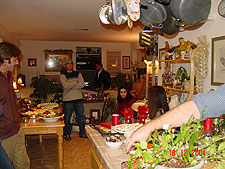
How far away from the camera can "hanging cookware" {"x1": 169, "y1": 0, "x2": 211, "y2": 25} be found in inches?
75.4

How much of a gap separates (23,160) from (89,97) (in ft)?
10.5

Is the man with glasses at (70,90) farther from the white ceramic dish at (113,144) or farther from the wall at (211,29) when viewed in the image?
the white ceramic dish at (113,144)

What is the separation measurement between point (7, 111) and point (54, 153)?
2214mm

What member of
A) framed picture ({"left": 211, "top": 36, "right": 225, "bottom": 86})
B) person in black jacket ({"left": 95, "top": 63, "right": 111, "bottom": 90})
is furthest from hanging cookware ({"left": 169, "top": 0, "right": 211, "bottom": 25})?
person in black jacket ({"left": 95, "top": 63, "right": 111, "bottom": 90})

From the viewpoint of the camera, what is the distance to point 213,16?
104 inches

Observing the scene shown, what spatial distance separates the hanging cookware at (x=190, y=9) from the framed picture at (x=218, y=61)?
26.1 inches

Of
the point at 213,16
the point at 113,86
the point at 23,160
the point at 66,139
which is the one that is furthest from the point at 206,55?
the point at 113,86

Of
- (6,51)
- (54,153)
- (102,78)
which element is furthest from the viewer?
(102,78)

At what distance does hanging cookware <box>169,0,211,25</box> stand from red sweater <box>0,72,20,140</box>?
1.84 m

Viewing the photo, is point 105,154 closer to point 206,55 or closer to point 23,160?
point 23,160

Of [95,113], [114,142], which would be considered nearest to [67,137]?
[95,113]

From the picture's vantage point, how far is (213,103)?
3.46 feet

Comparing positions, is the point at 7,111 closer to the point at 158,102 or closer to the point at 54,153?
the point at 158,102

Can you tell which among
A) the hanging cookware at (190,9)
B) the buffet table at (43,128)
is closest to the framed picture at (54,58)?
the buffet table at (43,128)
